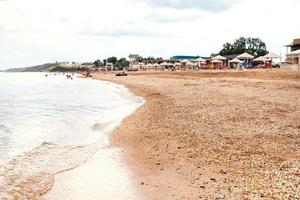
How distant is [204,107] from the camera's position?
17.8m

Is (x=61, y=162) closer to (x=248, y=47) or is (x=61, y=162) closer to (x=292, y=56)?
(x=292, y=56)

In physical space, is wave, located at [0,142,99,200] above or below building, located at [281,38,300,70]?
below

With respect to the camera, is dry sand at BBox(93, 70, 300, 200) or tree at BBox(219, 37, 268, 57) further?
tree at BBox(219, 37, 268, 57)

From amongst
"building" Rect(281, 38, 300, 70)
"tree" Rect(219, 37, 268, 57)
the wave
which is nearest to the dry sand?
the wave

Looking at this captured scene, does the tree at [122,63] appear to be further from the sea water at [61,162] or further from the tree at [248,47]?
the sea water at [61,162]

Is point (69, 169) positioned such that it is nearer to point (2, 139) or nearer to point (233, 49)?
point (2, 139)

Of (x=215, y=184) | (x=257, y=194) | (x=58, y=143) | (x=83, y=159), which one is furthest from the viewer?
(x=58, y=143)

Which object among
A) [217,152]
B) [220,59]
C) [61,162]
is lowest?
[61,162]

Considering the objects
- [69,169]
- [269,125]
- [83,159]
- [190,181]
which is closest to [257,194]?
[190,181]

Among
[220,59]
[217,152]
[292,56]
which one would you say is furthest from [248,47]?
[217,152]

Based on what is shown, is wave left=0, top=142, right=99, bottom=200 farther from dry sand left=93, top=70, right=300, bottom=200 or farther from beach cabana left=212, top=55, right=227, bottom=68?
beach cabana left=212, top=55, right=227, bottom=68

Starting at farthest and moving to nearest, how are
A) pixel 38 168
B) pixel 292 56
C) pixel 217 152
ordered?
pixel 292 56 → pixel 38 168 → pixel 217 152

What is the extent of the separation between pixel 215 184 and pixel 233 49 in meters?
111

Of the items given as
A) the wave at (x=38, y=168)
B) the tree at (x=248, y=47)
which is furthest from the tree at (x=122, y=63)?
the wave at (x=38, y=168)
